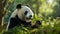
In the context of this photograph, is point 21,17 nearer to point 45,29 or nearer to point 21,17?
point 21,17

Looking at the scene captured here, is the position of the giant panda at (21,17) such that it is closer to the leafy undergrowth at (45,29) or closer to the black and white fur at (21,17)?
the black and white fur at (21,17)

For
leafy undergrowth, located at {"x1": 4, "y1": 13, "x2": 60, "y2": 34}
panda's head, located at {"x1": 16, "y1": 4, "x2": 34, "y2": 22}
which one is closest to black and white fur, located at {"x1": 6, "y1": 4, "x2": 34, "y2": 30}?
panda's head, located at {"x1": 16, "y1": 4, "x2": 34, "y2": 22}

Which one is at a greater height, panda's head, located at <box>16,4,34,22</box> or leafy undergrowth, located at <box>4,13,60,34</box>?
panda's head, located at <box>16,4,34,22</box>

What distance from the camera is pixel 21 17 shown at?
3.55 metres

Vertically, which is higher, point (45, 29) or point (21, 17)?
point (21, 17)

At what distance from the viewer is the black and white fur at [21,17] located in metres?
3.35

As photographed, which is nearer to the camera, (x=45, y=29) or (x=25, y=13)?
(x=45, y=29)

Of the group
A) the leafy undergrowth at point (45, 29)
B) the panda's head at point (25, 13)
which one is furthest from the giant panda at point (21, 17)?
the leafy undergrowth at point (45, 29)

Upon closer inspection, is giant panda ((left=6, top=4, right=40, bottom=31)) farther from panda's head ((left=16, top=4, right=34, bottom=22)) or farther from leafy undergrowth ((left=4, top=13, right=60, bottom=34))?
leafy undergrowth ((left=4, top=13, right=60, bottom=34))

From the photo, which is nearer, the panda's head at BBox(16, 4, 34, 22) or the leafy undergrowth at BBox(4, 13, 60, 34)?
the leafy undergrowth at BBox(4, 13, 60, 34)

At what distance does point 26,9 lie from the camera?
364 centimetres

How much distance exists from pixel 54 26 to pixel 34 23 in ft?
2.23

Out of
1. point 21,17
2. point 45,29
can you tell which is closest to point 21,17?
point 21,17

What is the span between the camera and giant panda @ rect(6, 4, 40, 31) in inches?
132
